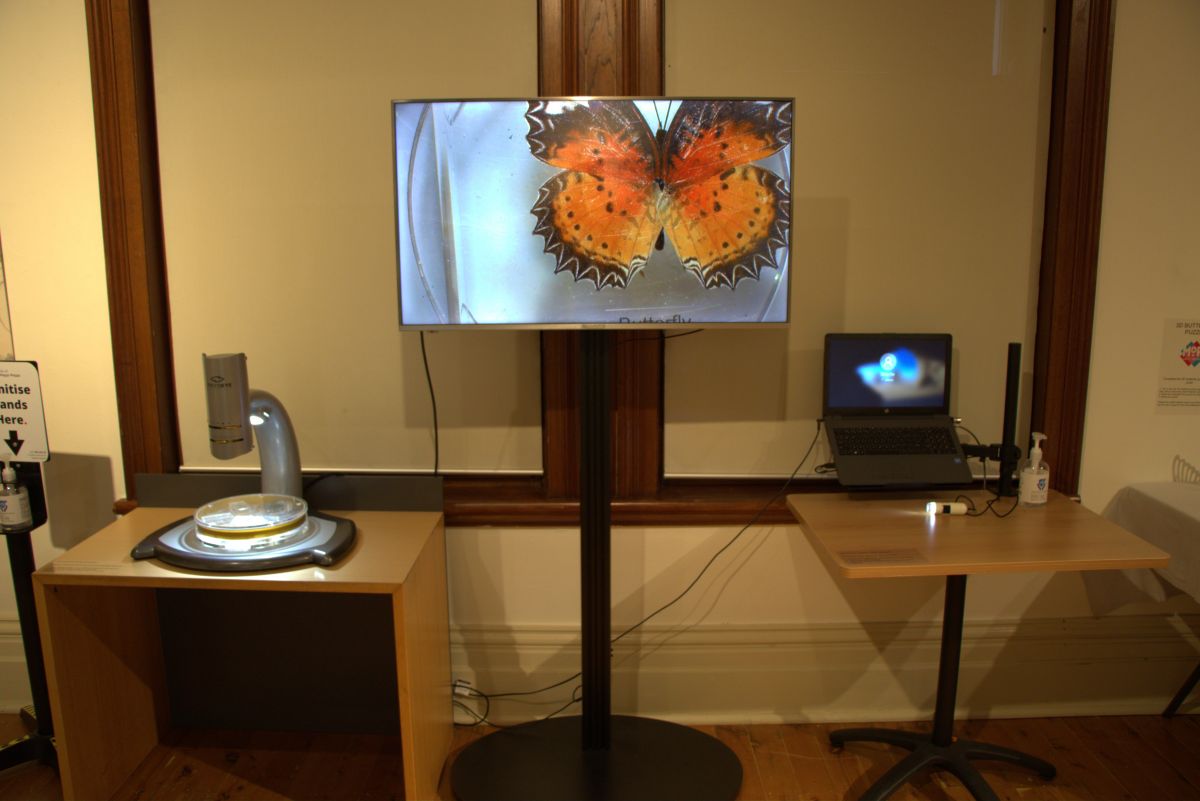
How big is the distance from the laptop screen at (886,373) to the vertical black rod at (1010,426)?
0.53ft

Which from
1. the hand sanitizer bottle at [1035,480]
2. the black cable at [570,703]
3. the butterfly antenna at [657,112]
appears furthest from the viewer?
the black cable at [570,703]

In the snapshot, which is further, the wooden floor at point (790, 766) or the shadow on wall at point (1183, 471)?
the shadow on wall at point (1183, 471)

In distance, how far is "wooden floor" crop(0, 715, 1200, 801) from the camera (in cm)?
210

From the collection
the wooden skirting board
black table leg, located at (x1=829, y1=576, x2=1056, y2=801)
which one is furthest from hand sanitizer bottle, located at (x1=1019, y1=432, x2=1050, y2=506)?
the wooden skirting board

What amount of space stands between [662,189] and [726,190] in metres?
0.15

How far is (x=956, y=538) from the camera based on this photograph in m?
1.85

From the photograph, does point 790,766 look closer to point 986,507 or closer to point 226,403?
point 986,507

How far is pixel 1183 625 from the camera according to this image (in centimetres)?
240

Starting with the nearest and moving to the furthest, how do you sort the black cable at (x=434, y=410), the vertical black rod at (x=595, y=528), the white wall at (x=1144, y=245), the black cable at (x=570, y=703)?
the vertical black rod at (x=595, y=528), the white wall at (x=1144, y=245), the black cable at (x=434, y=410), the black cable at (x=570, y=703)

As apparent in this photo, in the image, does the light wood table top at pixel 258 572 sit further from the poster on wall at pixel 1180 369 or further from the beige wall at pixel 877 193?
the poster on wall at pixel 1180 369

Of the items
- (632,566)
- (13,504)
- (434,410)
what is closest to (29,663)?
(13,504)

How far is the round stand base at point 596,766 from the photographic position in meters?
1.99

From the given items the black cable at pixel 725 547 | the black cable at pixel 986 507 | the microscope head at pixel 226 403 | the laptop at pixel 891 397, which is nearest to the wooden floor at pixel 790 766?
the black cable at pixel 725 547

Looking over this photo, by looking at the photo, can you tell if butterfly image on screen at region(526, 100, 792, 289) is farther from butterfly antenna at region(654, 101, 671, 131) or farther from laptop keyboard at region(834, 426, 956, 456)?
laptop keyboard at region(834, 426, 956, 456)
